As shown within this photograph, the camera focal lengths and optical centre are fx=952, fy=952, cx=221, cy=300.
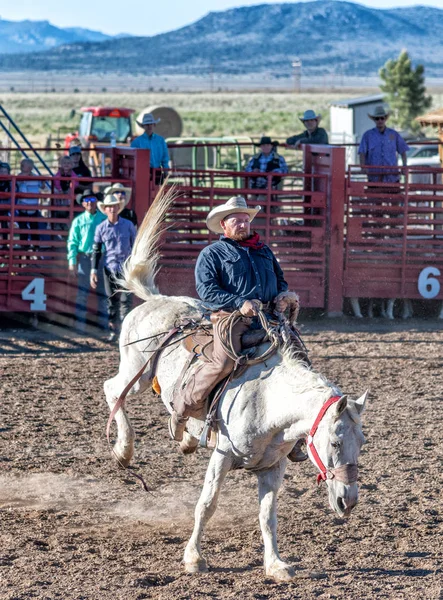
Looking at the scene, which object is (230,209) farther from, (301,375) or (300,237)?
(300,237)

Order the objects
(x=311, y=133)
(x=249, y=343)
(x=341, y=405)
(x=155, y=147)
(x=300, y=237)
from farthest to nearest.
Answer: (x=311, y=133), (x=155, y=147), (x=300, y=237), (x=249, y=343), (x=341, y=405)

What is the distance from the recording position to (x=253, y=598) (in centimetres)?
446

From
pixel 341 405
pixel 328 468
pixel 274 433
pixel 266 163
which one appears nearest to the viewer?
pixel 341 405

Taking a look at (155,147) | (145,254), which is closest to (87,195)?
(155,147)

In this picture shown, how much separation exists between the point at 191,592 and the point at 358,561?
953 mm

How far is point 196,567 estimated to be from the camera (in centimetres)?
476

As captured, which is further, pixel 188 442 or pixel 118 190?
pixel 118 190

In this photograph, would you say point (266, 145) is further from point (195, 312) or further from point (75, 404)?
point (195, 312)

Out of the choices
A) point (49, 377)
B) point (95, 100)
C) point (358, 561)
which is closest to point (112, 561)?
point (358, 561)

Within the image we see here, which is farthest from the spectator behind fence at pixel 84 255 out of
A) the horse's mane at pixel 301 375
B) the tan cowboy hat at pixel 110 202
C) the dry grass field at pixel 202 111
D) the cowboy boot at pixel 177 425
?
the dry grass field at pixel 202 111

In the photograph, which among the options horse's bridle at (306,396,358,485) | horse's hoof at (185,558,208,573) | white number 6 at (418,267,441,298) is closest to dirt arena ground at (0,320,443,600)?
horse's hoof at (185,558,208,573)

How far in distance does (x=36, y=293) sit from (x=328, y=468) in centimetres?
749

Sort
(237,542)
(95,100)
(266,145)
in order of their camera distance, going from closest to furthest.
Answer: (237,542)
(266,145)
(95,100)

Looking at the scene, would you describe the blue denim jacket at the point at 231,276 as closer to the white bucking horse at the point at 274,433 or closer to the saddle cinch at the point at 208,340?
the saddle cinch at the point at 208,340
